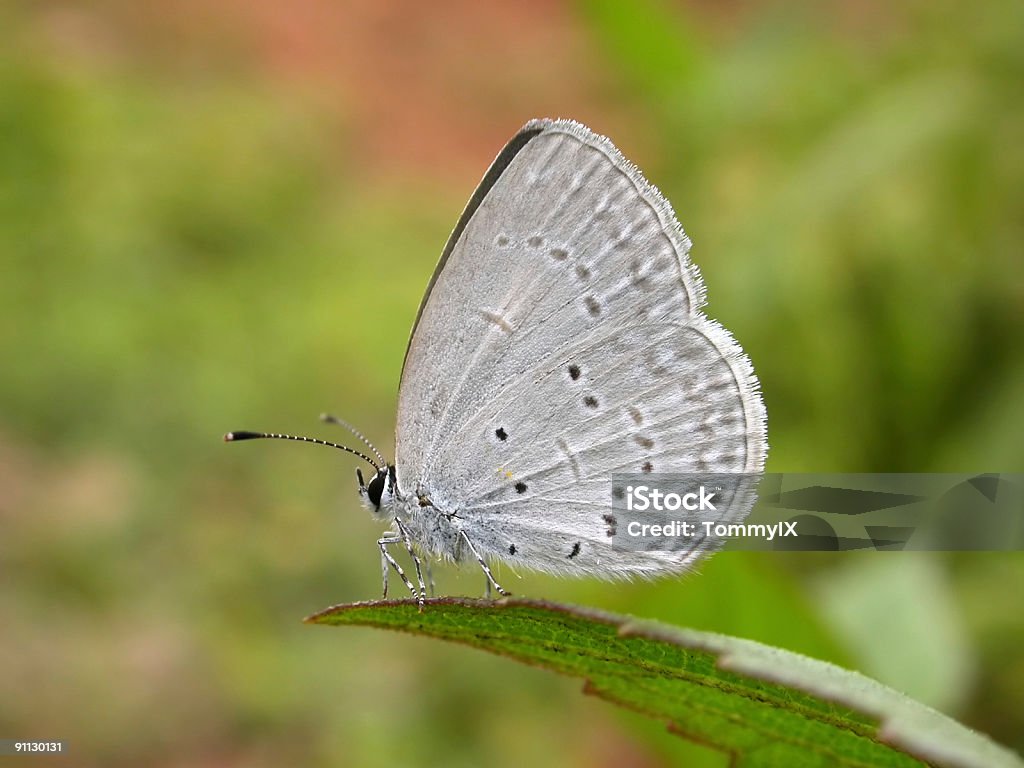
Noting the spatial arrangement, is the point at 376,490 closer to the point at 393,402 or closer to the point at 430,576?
the point at 430,576

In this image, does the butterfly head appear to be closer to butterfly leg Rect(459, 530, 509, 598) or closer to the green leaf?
butterfly leg Rect(459, 530, 509, 598)

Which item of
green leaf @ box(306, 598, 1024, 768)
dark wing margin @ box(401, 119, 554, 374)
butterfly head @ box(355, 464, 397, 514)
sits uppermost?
dark wing margin @ box(401, 119, 554, 374)

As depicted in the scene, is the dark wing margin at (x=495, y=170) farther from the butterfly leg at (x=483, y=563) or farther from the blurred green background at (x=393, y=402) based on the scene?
the blurred green background at (x=393, y=402)

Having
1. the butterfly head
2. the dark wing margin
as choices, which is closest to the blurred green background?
the butterfly head

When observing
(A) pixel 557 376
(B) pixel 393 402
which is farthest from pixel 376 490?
(B) pixel 393 402

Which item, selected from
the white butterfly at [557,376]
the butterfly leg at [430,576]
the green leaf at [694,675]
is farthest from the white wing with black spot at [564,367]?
the green leaf at [694,675]

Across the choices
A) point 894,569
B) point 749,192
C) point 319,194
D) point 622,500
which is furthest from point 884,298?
point 319,194
